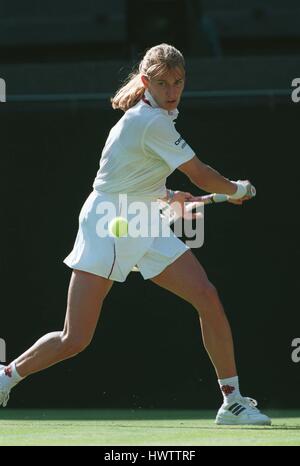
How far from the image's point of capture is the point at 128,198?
273 inches

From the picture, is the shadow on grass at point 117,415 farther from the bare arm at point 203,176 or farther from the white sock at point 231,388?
the bare arm at point 203,176

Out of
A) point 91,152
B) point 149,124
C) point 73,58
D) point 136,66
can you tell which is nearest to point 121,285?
point 91,152

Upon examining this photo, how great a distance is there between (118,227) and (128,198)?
0.51 feet

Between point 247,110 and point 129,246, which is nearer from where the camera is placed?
point 129,246

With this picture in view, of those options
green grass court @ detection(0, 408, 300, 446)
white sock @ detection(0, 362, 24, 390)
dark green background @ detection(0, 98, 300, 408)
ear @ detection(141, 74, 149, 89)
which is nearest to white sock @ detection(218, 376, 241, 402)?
green grass court @ detection(0, 408, 300, 446)

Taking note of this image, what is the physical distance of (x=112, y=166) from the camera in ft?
Result: 22.8

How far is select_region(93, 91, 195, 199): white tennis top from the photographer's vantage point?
267 inches

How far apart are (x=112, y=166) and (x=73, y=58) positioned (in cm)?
693

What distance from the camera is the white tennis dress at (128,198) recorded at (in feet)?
22.4

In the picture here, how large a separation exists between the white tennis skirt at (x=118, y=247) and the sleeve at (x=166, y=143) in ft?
0.95

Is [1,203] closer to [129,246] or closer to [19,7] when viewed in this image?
[129,246]

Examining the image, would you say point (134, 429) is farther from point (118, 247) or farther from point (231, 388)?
point (118, 247)

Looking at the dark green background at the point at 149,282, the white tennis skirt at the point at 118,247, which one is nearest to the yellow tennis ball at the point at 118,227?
the white tennis skirt at the point at 118,247

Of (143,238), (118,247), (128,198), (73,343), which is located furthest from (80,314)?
Answer: (128,198)
